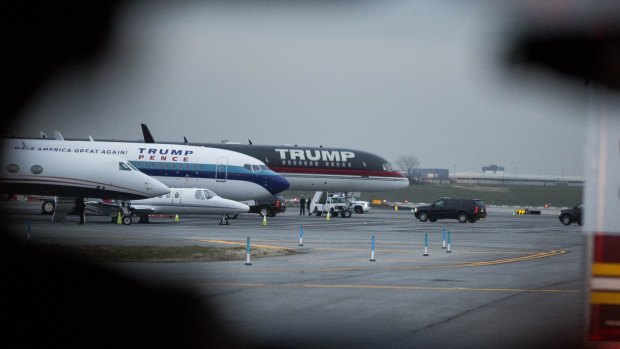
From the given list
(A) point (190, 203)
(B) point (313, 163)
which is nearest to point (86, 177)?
(A) point (190, 203)

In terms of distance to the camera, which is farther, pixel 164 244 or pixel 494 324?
pixel 164 244

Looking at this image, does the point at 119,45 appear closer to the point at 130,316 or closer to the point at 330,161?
the point at 130,316

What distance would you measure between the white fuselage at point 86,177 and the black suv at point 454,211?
74.7ft

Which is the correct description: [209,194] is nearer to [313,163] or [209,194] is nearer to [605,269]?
[313,163]

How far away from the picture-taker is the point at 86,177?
40.2 metres

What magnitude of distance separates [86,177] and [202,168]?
10.5 m

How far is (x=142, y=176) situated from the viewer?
41875mm

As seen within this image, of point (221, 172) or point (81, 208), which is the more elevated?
point (221, 172)

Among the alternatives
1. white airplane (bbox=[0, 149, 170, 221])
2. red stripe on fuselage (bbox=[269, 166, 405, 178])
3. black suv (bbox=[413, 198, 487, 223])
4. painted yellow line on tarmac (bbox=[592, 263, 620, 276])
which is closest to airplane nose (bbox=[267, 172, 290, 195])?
red stripe on fuselage (bbox=[269, 166, 405, 178])

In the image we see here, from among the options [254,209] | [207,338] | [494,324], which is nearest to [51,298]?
[207,338]

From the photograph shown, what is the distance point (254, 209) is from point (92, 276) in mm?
41925

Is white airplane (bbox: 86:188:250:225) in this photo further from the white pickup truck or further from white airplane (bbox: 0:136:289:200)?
the white pickup truck

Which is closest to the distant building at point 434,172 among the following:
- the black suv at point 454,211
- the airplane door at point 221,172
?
the airplane door at point 221,172

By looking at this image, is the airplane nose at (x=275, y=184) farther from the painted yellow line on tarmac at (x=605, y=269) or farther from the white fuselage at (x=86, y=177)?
the painted yellow line on tarmac at (x=605, y=269)
